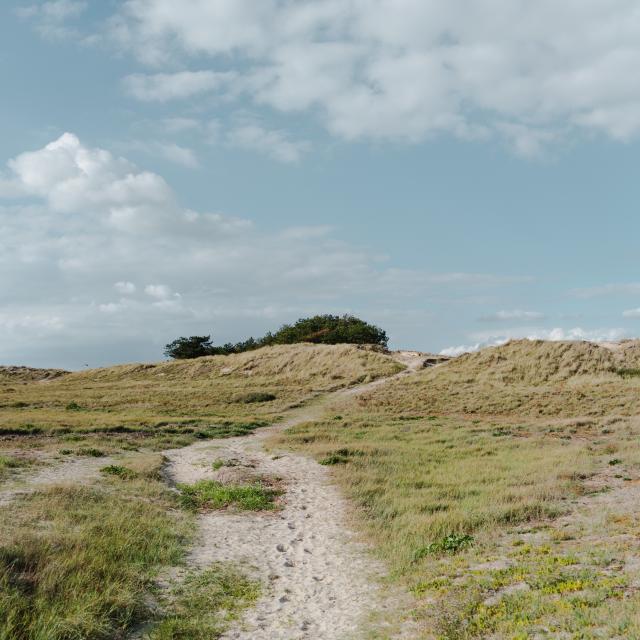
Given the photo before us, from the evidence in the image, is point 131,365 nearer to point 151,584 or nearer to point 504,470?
point 504,470

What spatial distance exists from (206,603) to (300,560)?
3.00 m

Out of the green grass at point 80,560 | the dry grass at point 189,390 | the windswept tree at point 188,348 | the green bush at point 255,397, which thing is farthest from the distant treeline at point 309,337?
the green grass at point 80,560

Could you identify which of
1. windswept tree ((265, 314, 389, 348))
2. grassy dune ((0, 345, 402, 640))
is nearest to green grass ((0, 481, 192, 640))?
grassy dune ((0, 345, 402, 640))

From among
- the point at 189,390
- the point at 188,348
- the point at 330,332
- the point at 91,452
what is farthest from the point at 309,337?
the point at 91,452

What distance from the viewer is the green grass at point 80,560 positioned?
8609 mm

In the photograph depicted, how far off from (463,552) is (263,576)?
13.6 feet

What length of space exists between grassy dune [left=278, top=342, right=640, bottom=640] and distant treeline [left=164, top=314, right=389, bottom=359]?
187 feet

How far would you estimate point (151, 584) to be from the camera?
10.5 meters

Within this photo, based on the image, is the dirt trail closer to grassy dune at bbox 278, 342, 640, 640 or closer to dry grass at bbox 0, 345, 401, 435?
grassy dune at bbox 278, 342, 640, 640

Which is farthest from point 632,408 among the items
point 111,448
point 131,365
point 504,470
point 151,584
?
point 131,365

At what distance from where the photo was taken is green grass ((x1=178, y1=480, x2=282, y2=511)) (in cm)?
1694

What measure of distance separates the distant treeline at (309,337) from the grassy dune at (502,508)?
187 ft

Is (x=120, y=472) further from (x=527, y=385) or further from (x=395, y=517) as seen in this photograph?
(x=527, y=385)

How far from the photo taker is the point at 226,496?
57.5 ft
